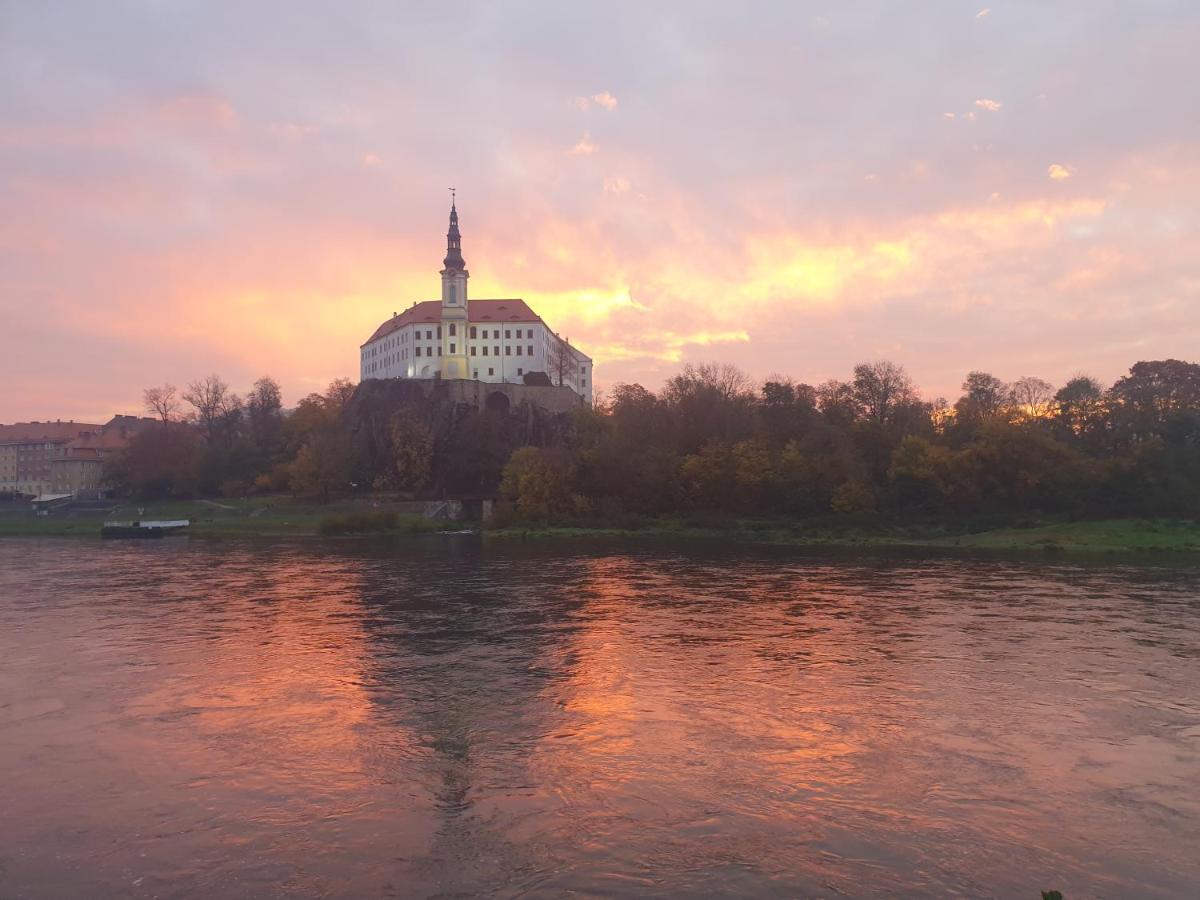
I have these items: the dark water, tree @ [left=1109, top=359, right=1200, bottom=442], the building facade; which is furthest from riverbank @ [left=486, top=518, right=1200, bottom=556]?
the building facade

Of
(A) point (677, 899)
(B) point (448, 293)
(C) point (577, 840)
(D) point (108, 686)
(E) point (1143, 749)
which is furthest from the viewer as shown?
(B) point (448, 293)

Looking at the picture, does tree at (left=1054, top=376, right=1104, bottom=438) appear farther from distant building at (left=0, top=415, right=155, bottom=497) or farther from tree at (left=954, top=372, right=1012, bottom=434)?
distant building at (left=0, top=415, right=155, bottom=497)

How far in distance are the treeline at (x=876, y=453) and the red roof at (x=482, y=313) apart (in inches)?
1481

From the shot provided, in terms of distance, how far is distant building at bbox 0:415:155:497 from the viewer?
12506 cm

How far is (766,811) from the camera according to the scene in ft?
33.2

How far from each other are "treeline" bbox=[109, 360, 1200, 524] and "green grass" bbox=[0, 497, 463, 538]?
15.7ft

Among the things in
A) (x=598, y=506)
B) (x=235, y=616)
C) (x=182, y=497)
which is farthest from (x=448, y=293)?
(x=235, y=616)

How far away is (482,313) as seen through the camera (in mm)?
119625

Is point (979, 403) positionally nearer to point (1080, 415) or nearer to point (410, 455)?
point (1080, 415)

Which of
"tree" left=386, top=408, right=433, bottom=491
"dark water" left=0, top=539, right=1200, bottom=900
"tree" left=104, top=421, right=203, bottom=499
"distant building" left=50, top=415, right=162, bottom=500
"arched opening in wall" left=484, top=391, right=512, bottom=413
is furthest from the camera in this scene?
"distant building" left=50, top=415, right=162, bottom=500

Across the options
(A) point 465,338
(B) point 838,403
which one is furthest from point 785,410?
(A) point 465,338

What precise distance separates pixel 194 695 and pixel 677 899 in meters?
11.9

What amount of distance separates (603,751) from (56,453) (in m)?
148

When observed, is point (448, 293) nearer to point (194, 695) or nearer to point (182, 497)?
point (182, 497)
